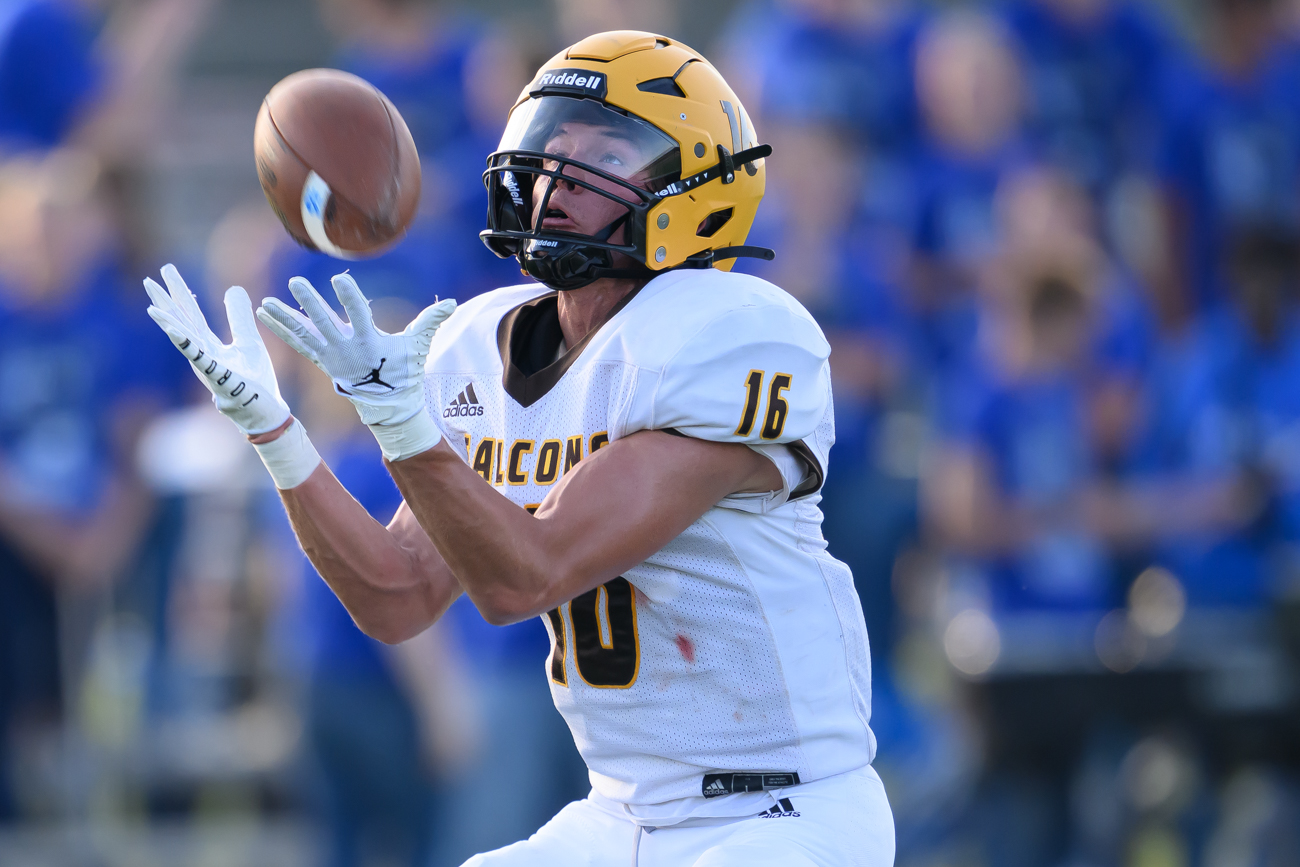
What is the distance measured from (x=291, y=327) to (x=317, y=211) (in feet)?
1.26

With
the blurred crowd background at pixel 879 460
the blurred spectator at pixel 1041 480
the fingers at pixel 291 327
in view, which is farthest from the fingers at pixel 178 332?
the blurred spectator at pixel 1041 480

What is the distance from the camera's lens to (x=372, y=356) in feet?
8.08

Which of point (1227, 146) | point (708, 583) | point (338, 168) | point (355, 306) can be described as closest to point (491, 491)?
point (355, 306)

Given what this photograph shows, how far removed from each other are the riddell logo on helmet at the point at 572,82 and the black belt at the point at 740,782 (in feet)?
3.96

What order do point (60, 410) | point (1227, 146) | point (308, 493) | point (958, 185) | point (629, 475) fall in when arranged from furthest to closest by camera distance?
1. point (1227, 146)
2. point (958, 185)
3. point (60, 410)
4. point (308, 493)
5. point (629, 475)

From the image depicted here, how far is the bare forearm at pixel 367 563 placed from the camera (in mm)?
2688

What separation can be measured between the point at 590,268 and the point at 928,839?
3465 millimetres

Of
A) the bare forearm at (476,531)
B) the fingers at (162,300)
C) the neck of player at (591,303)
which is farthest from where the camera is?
the neck of player at (591,303)

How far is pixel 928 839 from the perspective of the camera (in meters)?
5.66

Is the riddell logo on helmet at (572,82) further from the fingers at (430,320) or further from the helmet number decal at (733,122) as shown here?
the fingers at (430,320)

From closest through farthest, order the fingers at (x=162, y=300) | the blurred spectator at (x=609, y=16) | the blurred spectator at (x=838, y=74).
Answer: the fingers at (x=162, y=300) → the blurred spectator at (x=609, y=16) → the blurred spectator at (x=838, y=74)

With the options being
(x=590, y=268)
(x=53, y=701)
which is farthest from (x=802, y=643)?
(x=53, y=701)

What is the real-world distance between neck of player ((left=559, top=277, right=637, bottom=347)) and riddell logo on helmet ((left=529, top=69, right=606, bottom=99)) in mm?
339

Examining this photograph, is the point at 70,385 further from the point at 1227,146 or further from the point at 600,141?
the point at 1227,146
